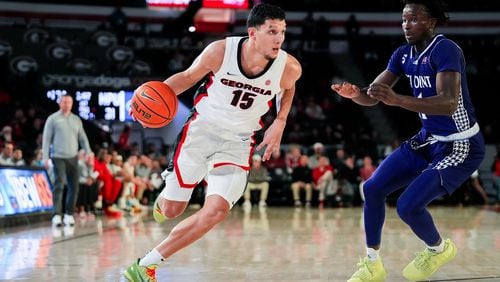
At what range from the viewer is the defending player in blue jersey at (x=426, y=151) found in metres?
5.20

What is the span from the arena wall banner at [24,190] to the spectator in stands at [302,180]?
6790 mm

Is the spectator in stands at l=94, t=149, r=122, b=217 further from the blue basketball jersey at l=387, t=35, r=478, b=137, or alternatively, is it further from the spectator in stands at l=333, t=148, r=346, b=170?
the blue basketball jersey at l=387, t=35, r=478, b=137

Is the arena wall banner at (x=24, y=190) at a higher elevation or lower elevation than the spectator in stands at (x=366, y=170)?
higher

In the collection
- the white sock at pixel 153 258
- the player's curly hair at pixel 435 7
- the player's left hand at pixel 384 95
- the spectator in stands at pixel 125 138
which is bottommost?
the spectator in stands at pixel 125 138

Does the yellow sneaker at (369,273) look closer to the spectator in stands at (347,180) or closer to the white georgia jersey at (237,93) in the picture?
the white georgia jersey at (237,93)

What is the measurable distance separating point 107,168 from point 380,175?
9.91 m

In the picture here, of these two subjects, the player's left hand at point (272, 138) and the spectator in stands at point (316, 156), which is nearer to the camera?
the player's left hand at point (272, 138)

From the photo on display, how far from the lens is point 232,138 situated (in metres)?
5.39

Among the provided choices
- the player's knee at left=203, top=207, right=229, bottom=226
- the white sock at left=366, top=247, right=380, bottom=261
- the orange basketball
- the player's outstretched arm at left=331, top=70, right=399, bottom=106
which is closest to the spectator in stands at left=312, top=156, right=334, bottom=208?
the player's outstretched arm at left=331, top=70, right=399, bottom=106

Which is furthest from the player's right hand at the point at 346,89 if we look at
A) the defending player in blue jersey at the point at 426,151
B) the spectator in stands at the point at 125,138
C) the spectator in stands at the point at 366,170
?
the spectator in stands at the point at 125,138

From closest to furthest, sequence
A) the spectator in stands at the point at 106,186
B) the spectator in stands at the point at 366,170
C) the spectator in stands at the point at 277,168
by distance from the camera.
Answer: the spectator in stands at the point at 106,186
the spectator in stands at the point at 366,170
the spectator in stands at the point at 277,168

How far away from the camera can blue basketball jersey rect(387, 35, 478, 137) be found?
16.8ft

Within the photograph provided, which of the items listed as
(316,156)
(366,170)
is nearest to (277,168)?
(316,156)

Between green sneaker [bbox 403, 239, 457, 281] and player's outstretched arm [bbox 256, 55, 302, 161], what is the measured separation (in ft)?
4.12
